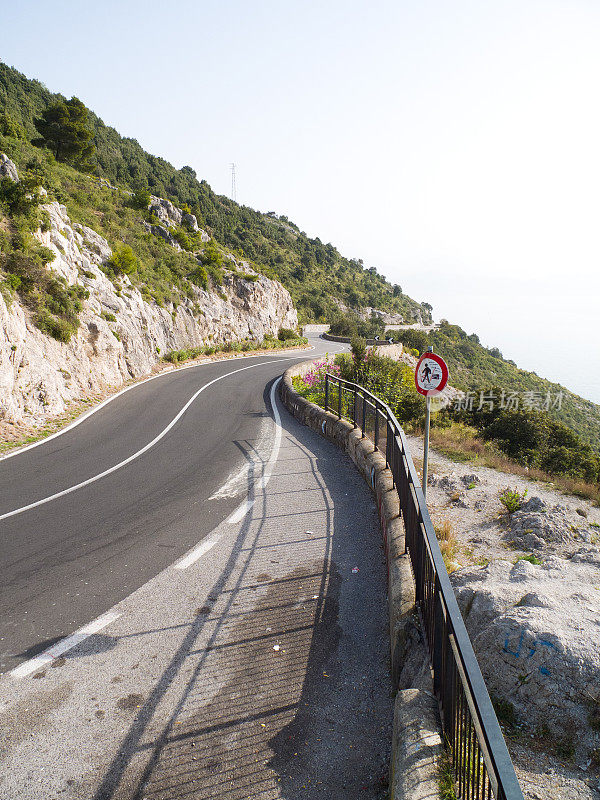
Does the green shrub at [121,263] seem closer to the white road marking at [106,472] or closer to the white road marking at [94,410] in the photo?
the white road marking at [94,410]

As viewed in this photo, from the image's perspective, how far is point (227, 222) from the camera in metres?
90.2

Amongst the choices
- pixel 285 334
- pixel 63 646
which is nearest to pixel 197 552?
pixel 63 646

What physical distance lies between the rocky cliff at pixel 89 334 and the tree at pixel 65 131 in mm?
16442

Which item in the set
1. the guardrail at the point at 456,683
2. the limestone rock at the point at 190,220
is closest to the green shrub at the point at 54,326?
the guardrail at the point at 456,683

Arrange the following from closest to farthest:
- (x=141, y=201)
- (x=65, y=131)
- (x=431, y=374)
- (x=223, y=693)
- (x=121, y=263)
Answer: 1. (x=223, y=693)
2. (x=431, y=374)
3. (x=121, y=263)
4. (x=141, y=201)
5. (x=65, y=131)

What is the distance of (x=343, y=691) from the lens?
413 cm

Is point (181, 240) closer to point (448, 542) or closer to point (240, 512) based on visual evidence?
point (240, 512)

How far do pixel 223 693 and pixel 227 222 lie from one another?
3703 inches

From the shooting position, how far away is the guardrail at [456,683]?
1.88 metres

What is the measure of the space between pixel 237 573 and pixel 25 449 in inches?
330

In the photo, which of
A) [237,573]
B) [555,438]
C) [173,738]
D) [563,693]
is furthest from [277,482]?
[555,438]

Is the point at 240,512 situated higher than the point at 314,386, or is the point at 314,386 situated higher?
the point at 314,386

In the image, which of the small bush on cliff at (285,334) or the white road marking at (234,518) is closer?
the white road marking at (234,518)

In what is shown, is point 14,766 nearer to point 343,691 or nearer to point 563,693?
point 343,691
